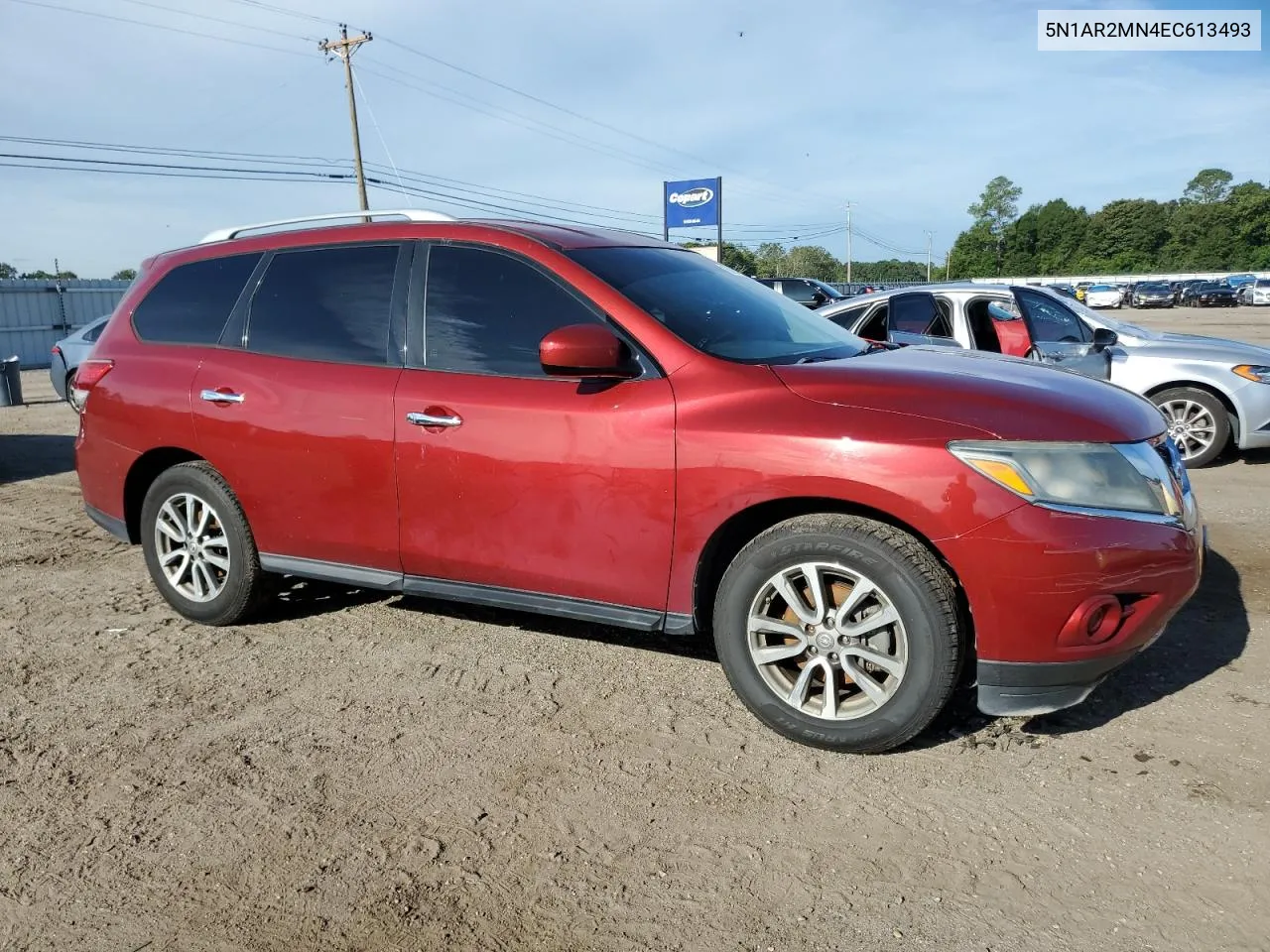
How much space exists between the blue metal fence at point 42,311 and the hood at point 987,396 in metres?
27.8

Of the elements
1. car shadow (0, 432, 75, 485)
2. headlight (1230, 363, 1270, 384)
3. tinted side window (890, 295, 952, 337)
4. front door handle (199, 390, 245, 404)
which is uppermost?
tinted side window (890, 295, 952, 337)

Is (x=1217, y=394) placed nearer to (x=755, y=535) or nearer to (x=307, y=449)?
(x=755, y=535)

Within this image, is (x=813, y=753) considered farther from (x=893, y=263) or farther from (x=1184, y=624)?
(x=893, y=263)

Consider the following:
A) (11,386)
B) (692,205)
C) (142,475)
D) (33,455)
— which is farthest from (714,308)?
Result: (692,205)

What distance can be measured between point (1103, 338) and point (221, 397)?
7409 millimetres

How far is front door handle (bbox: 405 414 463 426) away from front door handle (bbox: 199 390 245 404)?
3.28 feet

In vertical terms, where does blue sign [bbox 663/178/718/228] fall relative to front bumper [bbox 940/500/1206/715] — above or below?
above

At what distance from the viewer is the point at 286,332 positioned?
4.24 meters

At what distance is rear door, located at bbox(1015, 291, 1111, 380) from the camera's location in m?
8.34

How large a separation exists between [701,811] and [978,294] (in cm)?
715

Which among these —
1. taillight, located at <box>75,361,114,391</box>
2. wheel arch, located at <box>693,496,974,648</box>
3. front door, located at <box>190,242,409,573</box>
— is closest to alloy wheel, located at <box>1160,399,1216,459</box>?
wheel arch, located at <box>693,496,974,648</box>

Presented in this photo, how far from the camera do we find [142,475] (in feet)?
15.5

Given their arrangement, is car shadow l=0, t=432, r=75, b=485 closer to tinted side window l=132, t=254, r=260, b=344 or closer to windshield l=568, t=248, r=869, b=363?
tinted side window l=132, t=254, r=260, b=344

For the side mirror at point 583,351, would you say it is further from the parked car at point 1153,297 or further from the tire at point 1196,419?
the parked car at point 1153,297
